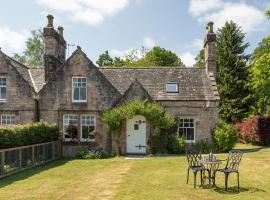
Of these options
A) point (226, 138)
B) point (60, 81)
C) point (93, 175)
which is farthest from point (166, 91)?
point (93, 175)

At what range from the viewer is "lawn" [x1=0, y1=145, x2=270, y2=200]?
1249 centimetres

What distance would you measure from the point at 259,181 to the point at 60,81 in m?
16.5

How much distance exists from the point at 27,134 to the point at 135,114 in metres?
7.67

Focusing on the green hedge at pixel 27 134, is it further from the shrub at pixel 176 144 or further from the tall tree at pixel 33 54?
the tall tree at pixel 33 54

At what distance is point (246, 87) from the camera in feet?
137

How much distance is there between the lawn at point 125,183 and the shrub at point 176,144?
16.4 ft

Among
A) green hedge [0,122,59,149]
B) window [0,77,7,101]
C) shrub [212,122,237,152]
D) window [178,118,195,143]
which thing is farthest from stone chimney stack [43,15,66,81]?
shrub [212,122,237,152]

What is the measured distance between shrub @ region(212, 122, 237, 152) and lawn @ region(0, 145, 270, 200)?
5.45 metres

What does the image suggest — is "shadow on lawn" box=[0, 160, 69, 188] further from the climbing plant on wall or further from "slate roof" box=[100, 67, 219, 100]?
"slate roof" box=[100, 67, 219, 100]

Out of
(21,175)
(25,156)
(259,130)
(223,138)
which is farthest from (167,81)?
(21,175)

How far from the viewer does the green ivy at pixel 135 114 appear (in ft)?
83.4

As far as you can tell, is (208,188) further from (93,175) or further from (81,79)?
(81,79)

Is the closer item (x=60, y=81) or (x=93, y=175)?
(x=93, y=175)

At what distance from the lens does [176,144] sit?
86.5ft
